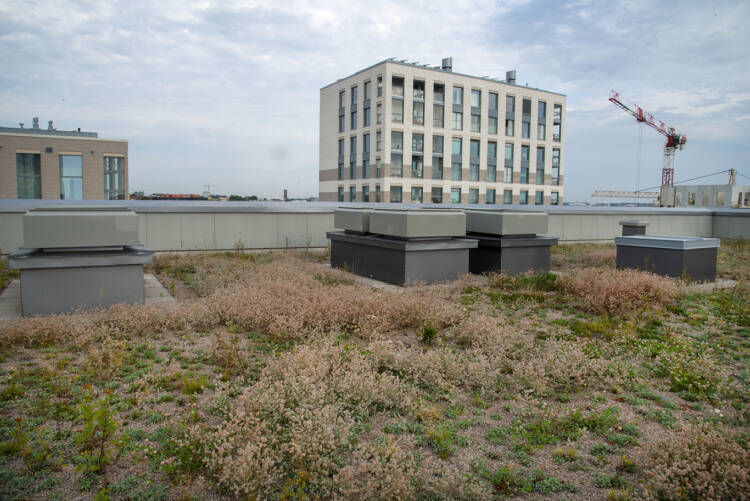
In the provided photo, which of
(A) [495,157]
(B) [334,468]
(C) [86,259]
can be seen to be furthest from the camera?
(A) [495,157]

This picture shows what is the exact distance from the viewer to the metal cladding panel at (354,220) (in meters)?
12.5

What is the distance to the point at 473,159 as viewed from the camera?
54.4 metres

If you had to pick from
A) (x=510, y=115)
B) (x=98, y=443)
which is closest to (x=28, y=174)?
(x=98, y=443)

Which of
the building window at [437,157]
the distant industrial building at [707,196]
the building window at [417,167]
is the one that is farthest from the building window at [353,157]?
the distant industrial building at [707,196]

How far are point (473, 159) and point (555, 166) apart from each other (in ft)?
46.3

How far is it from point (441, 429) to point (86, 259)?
6793 millimetres

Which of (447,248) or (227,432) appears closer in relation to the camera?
(227,432)

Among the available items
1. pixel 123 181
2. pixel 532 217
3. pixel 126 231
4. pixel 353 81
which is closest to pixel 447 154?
pixel 353 81

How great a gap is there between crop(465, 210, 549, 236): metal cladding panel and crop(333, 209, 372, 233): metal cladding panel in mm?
2937

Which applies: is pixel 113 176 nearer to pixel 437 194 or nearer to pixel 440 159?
pixel 437 194

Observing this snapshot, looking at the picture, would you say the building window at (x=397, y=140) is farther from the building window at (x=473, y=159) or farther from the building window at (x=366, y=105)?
the building window at (x=473, y=159)

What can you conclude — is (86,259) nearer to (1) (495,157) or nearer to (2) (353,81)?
(2) (353,81)

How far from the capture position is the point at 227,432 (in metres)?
3.58

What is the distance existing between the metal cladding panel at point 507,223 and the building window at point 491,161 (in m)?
Result: 44.6
